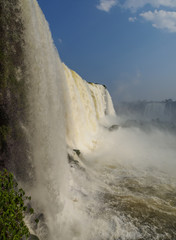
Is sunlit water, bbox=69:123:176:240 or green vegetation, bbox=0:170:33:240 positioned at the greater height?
green vegetation, bbox=0:170:33:240

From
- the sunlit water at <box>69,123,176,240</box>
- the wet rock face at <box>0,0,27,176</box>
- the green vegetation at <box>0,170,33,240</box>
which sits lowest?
the sunlit water at <box>69,123,176,240</box>

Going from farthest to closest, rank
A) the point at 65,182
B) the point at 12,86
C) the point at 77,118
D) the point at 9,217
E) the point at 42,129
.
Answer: the point at 77,118 → the point at 65,182 → the point at 42,129 → the point at 12,86 → the point at 9,217

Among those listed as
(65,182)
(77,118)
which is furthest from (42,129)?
(77,118)

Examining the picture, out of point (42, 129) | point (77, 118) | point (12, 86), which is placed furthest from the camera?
point (77, 118)

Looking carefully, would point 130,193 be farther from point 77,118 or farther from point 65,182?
point 77,118

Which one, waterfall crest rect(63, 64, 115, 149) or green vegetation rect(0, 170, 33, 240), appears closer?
green vegetation rect(0, 170, 33, 240)

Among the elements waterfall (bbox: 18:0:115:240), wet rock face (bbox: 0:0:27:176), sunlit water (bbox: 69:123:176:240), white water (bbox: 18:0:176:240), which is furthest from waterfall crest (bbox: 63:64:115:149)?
wet rock face (bbox: 0:0:27:176)

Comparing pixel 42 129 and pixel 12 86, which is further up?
pixel 12 86

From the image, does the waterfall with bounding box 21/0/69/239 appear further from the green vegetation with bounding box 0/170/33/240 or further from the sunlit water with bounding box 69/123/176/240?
the sunlit water with bounding box 69/123/176/240

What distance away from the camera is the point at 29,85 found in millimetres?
5602

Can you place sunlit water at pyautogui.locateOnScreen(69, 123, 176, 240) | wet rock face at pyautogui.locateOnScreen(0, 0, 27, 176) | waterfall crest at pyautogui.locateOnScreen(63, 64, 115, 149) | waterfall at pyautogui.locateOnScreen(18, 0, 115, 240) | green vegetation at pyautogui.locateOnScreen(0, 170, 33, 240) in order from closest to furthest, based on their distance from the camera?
green vegetation at pyautogui.locateOnScreen(0, 170, 33, 240)
wet rock face at pyautogui.locateOnScreen(0, 0, 27, 176)
waterfall at pyautogui.locateOnScreen(18, 0, 115, 240)
sunlit water at pyautogui.locateOnScreen(69, 123, 176, 240)
waterfall crest at pyautogui.locateOnScreen(63, 64, 115, 149)

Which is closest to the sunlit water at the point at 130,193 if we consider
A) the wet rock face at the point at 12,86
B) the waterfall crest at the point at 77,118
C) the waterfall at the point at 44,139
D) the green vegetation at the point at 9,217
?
the waterfall at the point at 44,139

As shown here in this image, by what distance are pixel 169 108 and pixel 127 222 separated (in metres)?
57.5

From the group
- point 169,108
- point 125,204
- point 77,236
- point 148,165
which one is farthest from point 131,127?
point 169,108
